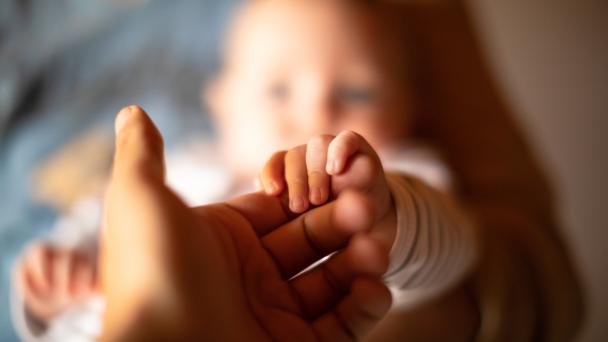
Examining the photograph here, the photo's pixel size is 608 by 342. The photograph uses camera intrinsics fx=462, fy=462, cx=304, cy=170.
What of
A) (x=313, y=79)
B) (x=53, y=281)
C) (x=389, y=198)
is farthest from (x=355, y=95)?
(x=53, y=281)

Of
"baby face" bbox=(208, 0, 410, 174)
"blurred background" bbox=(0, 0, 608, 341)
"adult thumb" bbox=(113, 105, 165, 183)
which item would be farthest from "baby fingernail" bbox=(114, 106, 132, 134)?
"blurred background" bbox=(0, 0, 608, 341)

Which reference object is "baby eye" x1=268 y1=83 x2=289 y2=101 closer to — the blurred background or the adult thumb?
the blurred background

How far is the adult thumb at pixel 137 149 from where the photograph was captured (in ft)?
0.77

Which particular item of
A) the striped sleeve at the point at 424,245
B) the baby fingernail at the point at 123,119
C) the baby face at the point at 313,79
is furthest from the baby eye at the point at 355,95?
the baby fingernail at the point at 123,119

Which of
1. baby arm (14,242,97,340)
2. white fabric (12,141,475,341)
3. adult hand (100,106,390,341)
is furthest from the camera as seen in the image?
baby arm (14,242,97,340)

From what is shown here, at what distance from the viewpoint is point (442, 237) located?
0.35m

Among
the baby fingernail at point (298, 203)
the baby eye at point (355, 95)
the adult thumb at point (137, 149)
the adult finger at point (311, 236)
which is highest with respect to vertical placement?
the adult thumb at point (137, 149)

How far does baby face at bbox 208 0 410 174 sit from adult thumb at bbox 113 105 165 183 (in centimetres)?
28

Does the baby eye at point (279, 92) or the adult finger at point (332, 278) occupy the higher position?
the baby eye at point (279, 92)

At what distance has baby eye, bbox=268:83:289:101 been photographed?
0.57 m

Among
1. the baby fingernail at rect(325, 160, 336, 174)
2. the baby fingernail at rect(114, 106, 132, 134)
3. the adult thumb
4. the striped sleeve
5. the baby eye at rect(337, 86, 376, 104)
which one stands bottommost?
the striped sleeve

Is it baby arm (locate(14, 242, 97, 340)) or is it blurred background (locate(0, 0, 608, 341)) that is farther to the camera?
blurred background (locate(0, 0, 608, 341))

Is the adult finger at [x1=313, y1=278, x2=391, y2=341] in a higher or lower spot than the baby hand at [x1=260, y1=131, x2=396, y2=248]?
lower

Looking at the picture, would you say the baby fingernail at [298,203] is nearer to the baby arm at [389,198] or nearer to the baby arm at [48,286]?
the baby arm at [389,198]
